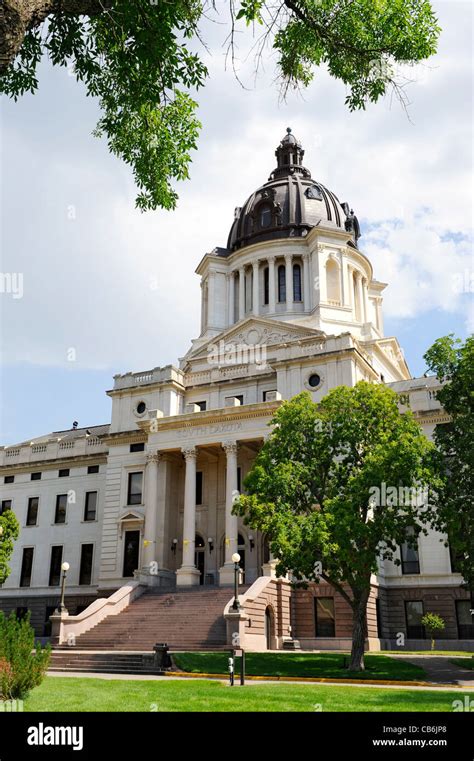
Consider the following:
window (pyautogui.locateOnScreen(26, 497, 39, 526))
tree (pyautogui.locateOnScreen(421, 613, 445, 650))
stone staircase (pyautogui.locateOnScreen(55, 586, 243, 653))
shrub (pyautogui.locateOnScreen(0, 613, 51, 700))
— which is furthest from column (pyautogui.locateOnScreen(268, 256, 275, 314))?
shrub (pyautogui.locateOnScreen(0, 613, 51, 700))

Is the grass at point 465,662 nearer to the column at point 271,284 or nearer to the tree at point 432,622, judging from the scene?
the tree at point 432,622

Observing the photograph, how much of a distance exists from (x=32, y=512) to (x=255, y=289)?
25.5 metres

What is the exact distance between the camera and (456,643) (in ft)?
115

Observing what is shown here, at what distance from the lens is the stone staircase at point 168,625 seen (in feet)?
100

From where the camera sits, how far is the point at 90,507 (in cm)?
4912

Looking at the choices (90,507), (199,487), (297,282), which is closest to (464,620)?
(199,487)

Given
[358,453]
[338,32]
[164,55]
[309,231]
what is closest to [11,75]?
[164,55]

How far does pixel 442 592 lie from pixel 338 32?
32.8 m

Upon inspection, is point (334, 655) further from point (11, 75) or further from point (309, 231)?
point (309, 231)

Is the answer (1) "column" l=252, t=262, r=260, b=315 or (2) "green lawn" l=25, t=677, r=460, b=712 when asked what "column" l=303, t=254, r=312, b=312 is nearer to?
(1) "column" l=252, t=262, r=260, b=315

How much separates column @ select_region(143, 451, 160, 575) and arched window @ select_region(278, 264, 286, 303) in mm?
20612

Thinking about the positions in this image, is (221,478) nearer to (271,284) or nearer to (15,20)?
(271,284)

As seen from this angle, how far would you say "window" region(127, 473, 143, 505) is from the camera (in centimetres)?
4447

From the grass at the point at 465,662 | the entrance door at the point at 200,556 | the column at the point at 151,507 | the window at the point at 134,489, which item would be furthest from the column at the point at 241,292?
the grass at the point at 465,662
